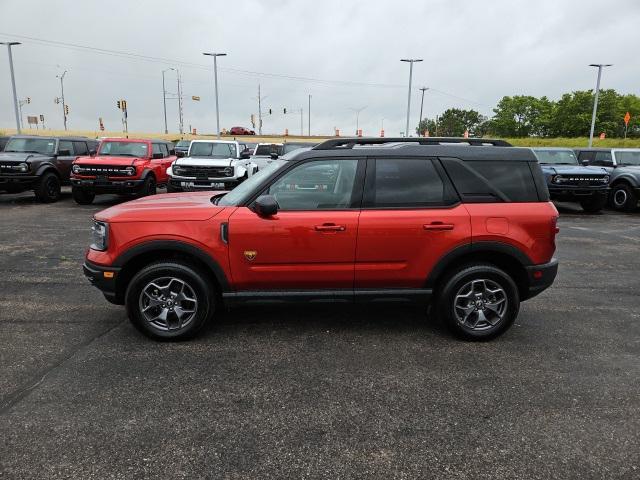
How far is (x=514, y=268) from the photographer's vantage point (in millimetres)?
4547

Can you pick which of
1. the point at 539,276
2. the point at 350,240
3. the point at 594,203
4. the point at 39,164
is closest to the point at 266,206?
the point at 350,240

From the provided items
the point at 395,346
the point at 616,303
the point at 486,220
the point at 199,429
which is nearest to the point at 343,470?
the point at 199,429

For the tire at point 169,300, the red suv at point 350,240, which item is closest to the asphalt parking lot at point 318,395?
the tire at point 169,300

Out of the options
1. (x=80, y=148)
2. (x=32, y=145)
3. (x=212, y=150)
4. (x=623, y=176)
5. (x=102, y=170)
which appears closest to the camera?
(x=102, y=170)

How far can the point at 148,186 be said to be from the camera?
13977 mm

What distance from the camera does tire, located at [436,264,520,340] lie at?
4387mm

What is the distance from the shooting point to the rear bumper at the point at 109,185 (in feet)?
43.7

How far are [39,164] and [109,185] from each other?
2.35 metres

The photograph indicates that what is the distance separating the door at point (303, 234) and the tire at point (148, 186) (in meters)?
10.3

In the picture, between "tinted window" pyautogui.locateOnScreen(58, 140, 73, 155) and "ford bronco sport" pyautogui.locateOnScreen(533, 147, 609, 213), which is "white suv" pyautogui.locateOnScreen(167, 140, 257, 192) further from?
"ford bronco sport" pyautogui.locateOnScreen(533, 147, 609, 213)

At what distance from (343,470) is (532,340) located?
2654mm

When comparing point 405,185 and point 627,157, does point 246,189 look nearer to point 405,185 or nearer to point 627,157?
point 405,185

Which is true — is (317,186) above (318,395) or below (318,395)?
above

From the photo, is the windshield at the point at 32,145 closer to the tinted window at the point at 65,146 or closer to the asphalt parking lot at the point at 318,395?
the tinted window at the point at 65,146
